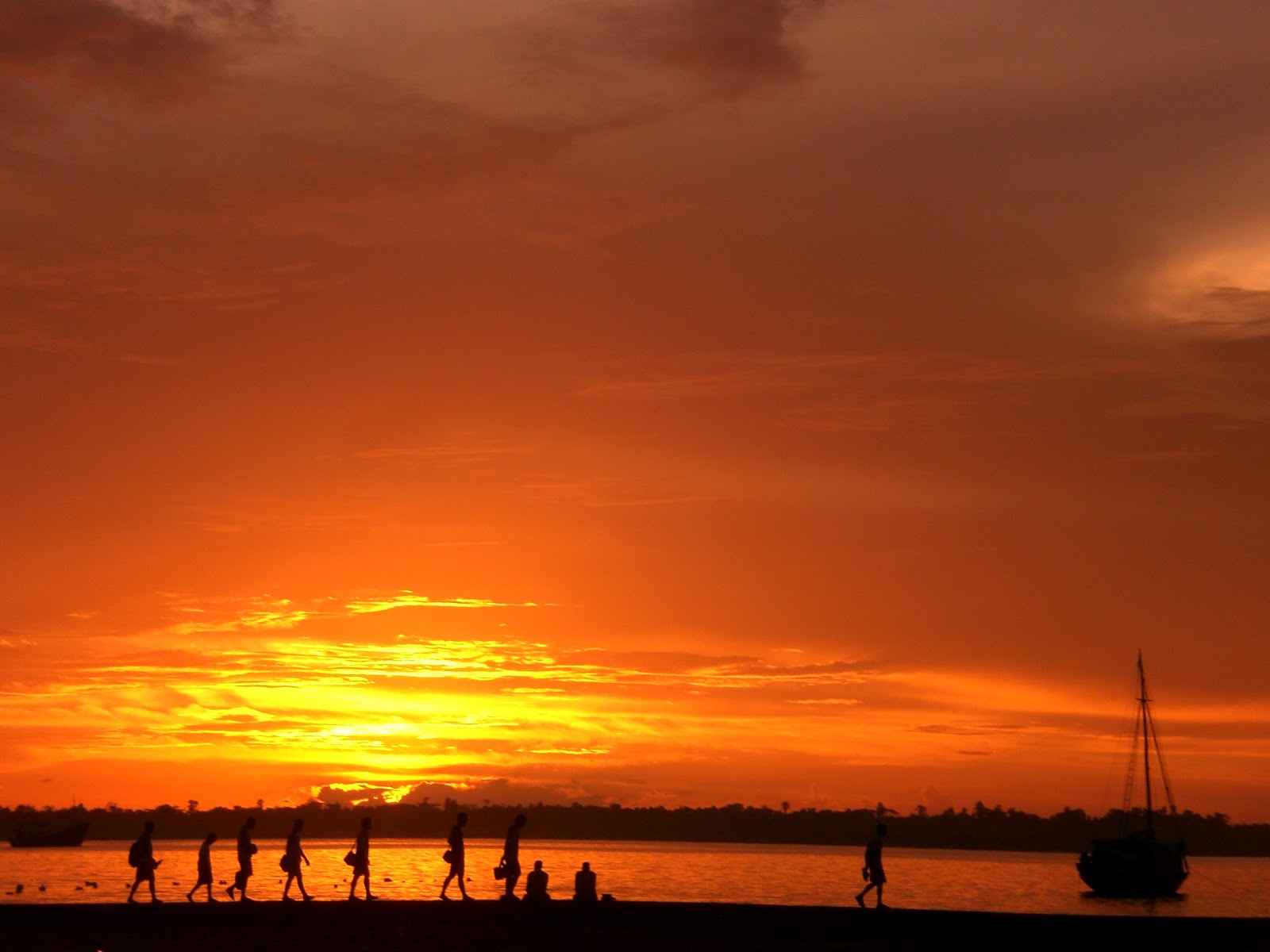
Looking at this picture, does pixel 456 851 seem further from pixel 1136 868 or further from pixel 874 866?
pixel 1136 868

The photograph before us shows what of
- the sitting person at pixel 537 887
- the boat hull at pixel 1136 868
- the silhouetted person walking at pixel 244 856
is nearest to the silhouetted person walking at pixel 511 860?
the sitting person at pixel 537 887

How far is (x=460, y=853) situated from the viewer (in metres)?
30.3

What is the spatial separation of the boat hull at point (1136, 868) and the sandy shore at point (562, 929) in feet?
229

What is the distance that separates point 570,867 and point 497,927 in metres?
116

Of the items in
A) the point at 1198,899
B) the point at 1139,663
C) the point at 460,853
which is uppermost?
the point at 1139,663

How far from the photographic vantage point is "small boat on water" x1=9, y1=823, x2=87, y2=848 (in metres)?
168

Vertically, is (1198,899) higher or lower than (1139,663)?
lower

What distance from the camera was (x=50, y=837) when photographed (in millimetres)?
169375

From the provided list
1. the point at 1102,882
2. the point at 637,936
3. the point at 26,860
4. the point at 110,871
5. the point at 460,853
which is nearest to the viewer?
the point at 637,936

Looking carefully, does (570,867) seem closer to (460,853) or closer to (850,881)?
(850,881)

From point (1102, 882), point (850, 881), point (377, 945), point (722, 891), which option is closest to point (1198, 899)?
point (1102, 882)

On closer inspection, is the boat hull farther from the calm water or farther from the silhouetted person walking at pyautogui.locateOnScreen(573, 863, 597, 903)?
the silhouetted person walking at pyautogui.locateOnScreen(573, 863, 597, 903)

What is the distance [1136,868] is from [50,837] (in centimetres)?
13048

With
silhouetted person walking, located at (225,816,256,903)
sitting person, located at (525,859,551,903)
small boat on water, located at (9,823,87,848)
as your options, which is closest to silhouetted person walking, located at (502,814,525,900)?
sitting person, located at (525,859,551,903)
